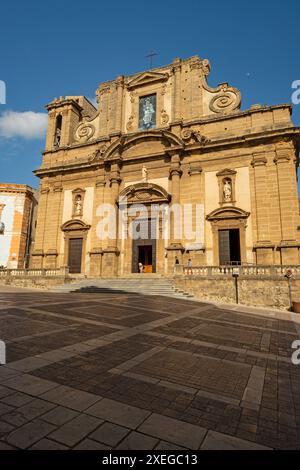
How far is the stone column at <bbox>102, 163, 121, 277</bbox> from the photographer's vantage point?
23.2m

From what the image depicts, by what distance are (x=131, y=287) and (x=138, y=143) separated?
13.5 metres

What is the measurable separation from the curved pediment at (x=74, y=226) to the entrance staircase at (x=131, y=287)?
5.74m

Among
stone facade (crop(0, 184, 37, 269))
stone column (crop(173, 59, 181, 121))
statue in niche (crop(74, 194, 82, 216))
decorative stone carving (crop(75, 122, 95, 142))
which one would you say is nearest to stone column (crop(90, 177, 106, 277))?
statue in niche (crop(74, 194, 82, 216))

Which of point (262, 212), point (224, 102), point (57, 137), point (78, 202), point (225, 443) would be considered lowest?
point (225, 443)

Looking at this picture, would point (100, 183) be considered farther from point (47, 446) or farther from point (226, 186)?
point (47, 446)

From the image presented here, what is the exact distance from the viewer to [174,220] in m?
22.5

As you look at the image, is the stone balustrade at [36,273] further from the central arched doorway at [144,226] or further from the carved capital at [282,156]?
the carved capital at [282,156]

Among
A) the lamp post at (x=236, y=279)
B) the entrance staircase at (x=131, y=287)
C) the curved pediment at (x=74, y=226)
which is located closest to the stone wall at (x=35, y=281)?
the entrance staircase at (x=131, y=287)

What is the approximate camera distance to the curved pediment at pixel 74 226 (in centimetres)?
2516

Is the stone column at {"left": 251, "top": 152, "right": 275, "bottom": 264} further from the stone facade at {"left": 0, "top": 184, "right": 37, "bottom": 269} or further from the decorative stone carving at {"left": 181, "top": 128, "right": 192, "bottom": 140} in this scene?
the stone facade at {"left": 0, "top": 184, "right": 37, "bottom": 269}

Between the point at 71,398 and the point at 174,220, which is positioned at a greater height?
the point at 174,220

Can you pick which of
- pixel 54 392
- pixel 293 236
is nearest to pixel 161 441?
pixel 54 392

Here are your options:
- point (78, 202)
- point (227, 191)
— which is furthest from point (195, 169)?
point (78, 202)
